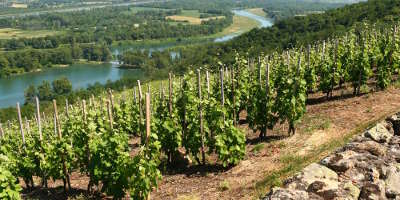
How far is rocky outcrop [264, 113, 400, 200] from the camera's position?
461 cm

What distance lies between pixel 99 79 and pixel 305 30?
55.9 meters

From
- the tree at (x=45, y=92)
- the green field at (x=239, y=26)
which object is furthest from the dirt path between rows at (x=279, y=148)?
the green field at (x=239, y=26)

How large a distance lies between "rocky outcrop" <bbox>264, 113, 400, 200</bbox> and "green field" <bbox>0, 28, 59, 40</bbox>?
17976cm

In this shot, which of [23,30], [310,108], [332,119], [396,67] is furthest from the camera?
[23,30]

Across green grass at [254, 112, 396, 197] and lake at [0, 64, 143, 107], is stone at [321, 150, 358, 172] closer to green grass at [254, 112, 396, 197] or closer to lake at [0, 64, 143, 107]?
green grass at [254, 112, 396, 197]

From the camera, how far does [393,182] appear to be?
480 cm

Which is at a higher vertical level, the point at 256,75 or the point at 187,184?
the point at 256,75

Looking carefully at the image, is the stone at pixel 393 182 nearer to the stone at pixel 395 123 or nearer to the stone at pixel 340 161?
the stone at pixel 340 161

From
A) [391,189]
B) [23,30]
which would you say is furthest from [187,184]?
Answer: [23,30]

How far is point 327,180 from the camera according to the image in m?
4.89

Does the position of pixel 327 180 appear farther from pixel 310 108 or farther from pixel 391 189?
pixel 310 108

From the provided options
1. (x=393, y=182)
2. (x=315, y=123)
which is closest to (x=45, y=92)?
(x=315, y=123)

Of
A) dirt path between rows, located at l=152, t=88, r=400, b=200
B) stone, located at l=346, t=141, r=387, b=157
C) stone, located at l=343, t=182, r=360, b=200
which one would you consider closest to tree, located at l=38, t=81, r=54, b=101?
dirt path between rows, located at l=152, t=88, r=400, b=200

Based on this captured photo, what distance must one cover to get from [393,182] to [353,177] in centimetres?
48
